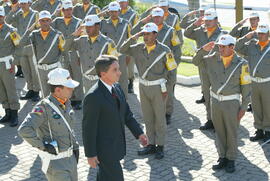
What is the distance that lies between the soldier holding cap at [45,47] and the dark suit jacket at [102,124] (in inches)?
185

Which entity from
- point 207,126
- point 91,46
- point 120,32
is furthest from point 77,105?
point 207,126

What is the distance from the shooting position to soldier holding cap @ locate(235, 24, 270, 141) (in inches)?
375

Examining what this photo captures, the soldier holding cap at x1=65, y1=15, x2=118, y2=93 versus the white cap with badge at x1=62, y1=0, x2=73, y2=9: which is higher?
the white cap with badge at x1=62, y1=0, x2=73, y2=9

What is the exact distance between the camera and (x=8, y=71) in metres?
10.8

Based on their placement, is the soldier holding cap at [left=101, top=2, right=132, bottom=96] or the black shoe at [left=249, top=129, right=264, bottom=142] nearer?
the black shoe at [left=249, top=129, right=264, bottom=142]

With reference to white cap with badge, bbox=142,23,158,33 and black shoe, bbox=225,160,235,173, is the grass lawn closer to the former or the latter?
white cap with badge, bbox=142,23,158,33

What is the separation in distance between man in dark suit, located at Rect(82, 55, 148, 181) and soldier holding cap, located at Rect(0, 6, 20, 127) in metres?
5.01

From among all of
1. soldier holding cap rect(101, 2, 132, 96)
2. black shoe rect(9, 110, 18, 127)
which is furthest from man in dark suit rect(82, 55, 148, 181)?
soldier holding cap rect(101, 2, 132, 96)

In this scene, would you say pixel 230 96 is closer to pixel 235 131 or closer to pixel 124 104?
pixel 235 131

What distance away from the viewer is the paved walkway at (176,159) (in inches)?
322

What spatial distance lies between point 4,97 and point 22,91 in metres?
2.24

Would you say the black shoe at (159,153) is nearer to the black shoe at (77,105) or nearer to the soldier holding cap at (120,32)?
the soldier holding cap at (120,32)

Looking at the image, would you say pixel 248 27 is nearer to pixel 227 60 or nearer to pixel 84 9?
pixel 227 60

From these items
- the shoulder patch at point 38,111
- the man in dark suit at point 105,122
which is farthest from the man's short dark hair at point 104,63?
the shoulder patch at point 38,111
